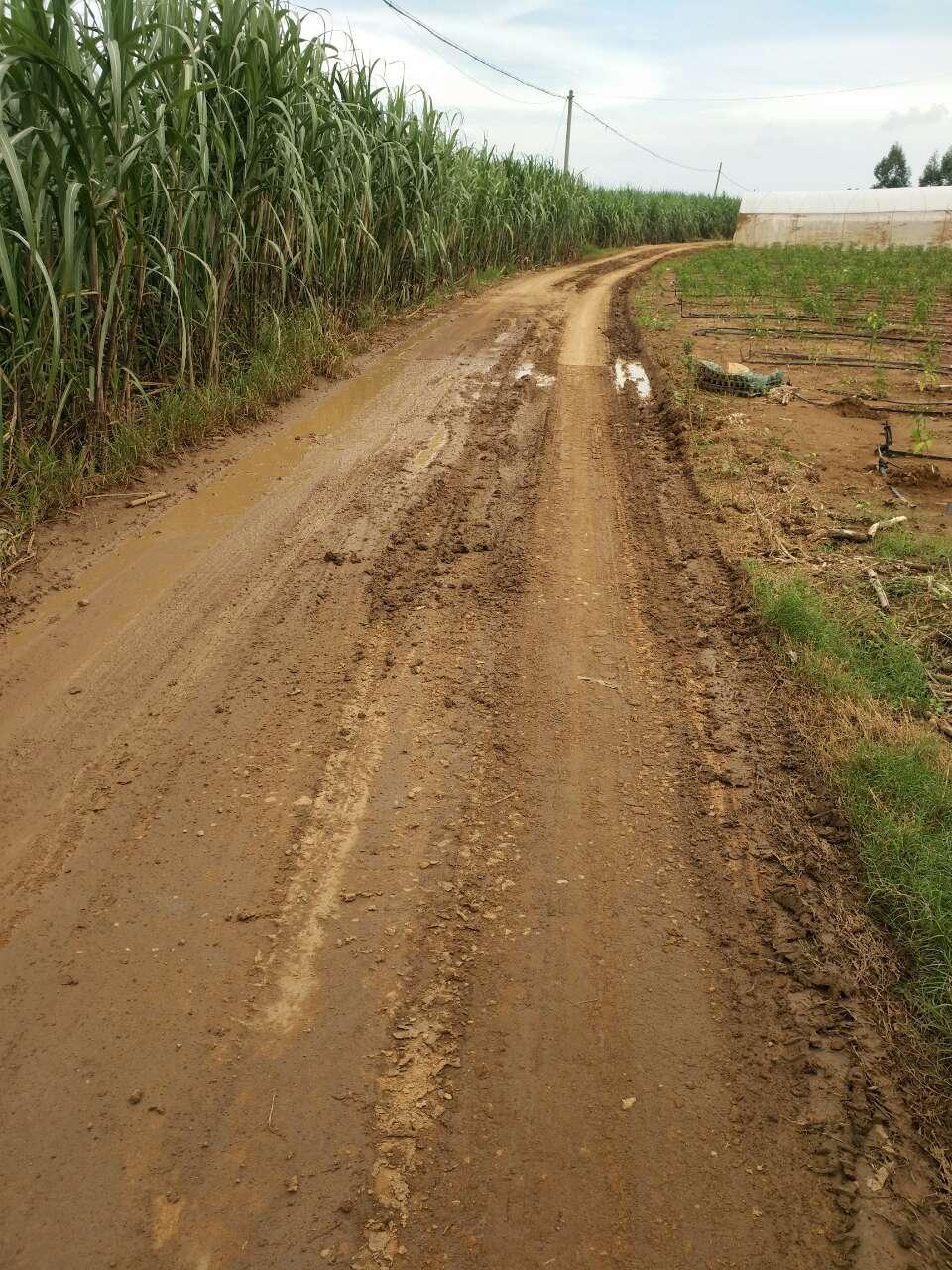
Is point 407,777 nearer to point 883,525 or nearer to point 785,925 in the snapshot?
point 785,925

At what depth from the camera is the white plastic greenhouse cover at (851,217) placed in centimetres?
2605

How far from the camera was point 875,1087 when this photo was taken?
1780 millimetres

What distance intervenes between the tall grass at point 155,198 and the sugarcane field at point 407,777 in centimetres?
4

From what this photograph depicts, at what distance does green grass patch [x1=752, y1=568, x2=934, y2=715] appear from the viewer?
3086mm

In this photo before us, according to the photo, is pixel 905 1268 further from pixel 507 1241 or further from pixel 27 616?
pixel 27 616

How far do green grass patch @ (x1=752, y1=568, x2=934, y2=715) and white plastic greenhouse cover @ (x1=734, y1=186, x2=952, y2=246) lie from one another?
28071 millimetres

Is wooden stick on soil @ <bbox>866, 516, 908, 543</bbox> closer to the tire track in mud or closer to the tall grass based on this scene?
the tire track in mud

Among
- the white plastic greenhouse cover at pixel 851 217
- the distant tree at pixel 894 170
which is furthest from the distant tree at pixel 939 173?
the white plastic greenhouse cover at pixel 851 217

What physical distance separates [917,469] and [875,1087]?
468 centimetres

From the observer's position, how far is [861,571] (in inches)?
159

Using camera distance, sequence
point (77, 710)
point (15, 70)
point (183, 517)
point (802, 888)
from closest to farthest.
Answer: point (802, 888) < point (77, 710) < point (15, 70) < point (183, 517)

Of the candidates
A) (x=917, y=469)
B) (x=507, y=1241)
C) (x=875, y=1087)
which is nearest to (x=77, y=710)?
(x=507, y=1241)

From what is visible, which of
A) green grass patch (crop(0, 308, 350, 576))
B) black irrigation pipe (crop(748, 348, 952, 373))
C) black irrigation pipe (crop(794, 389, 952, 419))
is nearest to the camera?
green grass patch (crop(0, 308, 350, 576))

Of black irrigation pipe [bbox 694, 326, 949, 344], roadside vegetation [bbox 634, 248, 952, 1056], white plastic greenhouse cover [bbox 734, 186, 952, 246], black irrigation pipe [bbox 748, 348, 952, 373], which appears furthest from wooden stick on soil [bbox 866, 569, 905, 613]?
white plastic greenhouse cover [bbox 734, 186, 952, 246]
